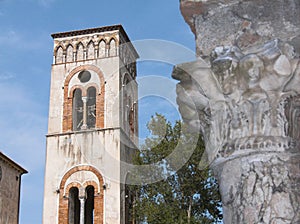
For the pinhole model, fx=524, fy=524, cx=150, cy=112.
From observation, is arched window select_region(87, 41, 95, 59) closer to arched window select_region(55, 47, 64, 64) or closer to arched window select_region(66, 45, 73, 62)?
arched window select_region(66, 45, 73, 62)

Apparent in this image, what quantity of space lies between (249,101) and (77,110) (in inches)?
790

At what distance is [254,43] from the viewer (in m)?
1.92

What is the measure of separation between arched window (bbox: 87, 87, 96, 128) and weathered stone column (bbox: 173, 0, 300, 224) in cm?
1939

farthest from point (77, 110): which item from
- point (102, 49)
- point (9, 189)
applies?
point (9, 189)

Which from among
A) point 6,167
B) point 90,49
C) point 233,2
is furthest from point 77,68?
point 233,2

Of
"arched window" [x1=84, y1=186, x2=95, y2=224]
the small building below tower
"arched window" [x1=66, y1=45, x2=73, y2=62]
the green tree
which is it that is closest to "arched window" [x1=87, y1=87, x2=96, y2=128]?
"arched window" [x1=66, y1=45, x2=73, y2=62]

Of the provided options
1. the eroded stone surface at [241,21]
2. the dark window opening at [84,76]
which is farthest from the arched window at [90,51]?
the eroded stone surface at [241,21]

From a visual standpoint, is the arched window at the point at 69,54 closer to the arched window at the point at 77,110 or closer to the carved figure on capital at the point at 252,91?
the arched window at the point at 77,110

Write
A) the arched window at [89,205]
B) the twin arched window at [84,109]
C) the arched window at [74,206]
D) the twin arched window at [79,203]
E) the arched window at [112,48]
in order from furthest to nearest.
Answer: the arched window at [112,48] → the twin arched window at [84,109] → the arched window at [89,205] → the arched window at [74,206] → the twin arched window at [79,203]

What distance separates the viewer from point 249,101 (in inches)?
73.9

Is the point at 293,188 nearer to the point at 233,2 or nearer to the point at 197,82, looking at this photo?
the point at 197,82

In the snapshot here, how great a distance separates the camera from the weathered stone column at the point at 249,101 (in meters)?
1.75

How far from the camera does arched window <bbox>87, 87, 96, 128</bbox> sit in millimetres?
21344

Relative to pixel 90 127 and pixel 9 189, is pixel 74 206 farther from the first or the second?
pixel 90 127
